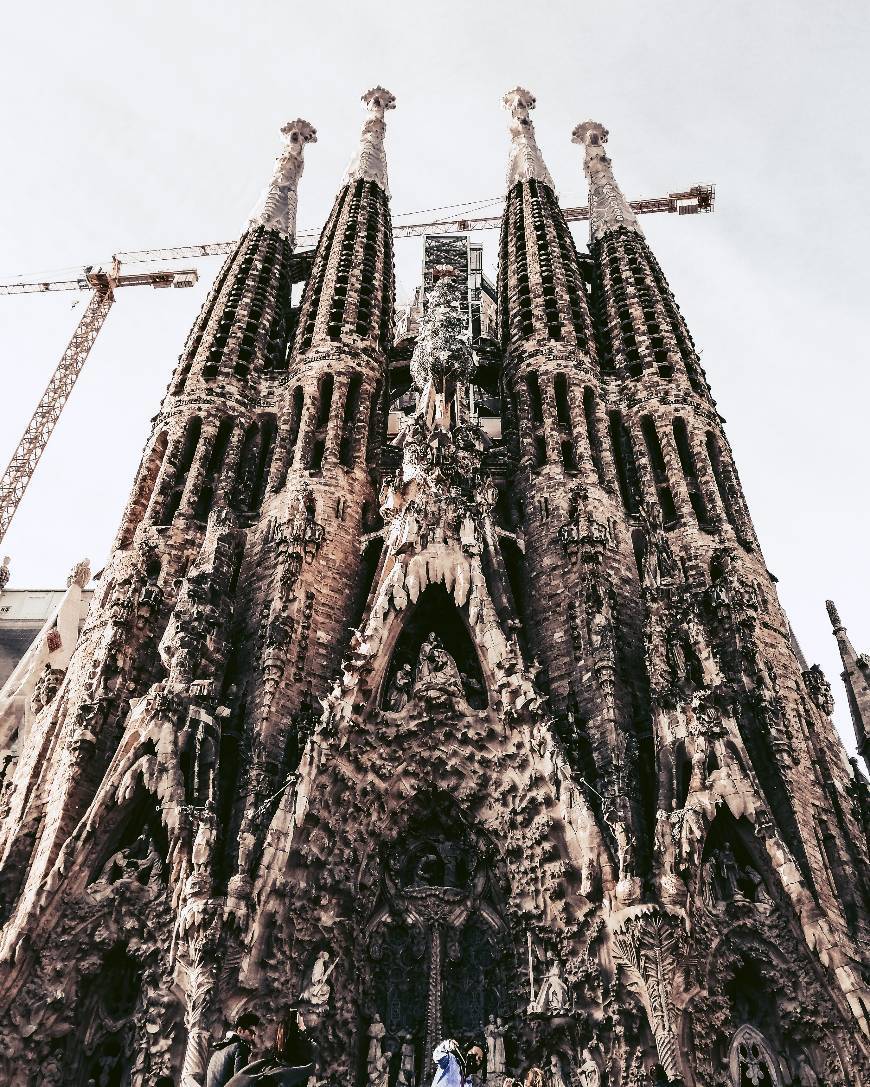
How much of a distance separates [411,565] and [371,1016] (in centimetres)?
683

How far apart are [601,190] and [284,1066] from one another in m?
27.6

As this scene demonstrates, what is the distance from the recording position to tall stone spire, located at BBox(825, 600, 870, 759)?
17344 mm

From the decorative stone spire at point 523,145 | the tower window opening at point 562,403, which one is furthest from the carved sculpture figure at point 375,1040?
the decorative stone spire at point 523,145

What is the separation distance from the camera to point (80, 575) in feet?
74.6

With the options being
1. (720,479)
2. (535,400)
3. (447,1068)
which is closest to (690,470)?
(720,479)

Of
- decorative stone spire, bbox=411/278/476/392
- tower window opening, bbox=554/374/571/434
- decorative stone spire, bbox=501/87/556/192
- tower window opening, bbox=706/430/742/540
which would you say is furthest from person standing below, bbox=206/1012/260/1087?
decorative stone spire, bbox=501/87/556/192

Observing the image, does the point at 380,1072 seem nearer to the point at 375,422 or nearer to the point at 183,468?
the point at 183,468

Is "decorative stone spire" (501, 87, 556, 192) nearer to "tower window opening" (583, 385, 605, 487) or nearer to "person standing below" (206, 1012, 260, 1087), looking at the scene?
"tower window opening" (583, 385, 605, 487)

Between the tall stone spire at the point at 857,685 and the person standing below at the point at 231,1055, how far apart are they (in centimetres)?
1460

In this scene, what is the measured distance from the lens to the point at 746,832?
12.8 metres

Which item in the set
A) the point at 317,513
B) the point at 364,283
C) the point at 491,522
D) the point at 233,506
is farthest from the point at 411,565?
the point at 364,283

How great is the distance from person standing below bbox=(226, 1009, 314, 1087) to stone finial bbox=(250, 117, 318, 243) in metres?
24.4

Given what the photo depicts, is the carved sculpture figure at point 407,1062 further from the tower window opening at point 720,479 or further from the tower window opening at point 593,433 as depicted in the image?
the tower window opening at point 593,433

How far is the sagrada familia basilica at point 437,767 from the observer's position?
38.4 feet
